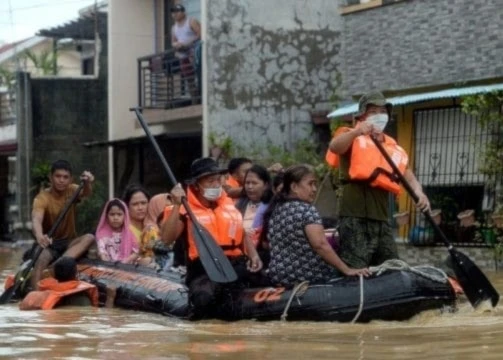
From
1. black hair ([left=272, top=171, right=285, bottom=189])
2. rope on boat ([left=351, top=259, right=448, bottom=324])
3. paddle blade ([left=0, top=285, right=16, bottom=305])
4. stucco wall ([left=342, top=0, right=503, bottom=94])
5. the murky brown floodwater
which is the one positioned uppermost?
stucco wall ([left=342, top=0, right=503, bottom=94])

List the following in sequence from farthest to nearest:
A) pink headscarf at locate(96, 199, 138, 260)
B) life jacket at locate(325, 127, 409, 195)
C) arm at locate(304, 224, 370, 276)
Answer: pink headscarf at locate(96, 199, 138, 260), life jacket at locate(325, 127, 409, 195), arm at locate(304, 224, 370, 276)

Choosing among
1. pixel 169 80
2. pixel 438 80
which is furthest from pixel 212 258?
pixel 169 80

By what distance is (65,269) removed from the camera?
39.4 feet

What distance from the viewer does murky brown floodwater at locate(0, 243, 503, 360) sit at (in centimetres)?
818

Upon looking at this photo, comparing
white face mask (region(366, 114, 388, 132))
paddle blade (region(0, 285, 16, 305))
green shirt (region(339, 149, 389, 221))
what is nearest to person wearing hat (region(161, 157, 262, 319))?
green shirt (region(339, 149, 389, 221))

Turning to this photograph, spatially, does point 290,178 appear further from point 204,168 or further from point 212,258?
point 212,258

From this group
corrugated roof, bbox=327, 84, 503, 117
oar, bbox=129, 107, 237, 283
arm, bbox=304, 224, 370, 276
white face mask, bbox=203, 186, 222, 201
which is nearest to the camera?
arm, bbox=304, 224, 370, 276

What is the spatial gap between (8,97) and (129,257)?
18.0 metres

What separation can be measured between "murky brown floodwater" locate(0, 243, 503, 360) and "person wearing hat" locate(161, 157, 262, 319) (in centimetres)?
27

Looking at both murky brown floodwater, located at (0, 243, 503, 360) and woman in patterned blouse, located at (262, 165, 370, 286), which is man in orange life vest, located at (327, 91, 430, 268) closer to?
woman in patterned blouse, located at (262, 165, 370, 286)

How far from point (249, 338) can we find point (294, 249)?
116 cm

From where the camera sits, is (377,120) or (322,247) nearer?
(322,247)

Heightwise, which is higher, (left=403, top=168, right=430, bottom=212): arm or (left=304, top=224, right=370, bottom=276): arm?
(left=403, top=168, right=430, bottom=212): arm

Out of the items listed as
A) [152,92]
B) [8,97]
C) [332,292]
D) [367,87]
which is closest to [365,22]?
[367,87]
